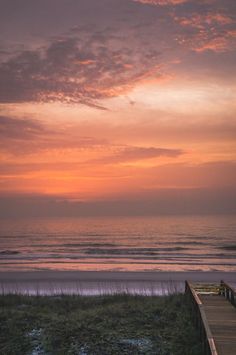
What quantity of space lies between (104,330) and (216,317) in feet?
13.4

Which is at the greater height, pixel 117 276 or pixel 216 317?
pixel 216 317

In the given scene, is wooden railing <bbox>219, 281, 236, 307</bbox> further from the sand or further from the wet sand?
the wet sand

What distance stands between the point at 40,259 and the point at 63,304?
35.5 metres

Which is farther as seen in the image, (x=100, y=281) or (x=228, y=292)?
(x=100, y=281)

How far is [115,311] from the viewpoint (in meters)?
17.5

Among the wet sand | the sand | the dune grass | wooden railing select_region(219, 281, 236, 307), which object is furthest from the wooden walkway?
the wet sand

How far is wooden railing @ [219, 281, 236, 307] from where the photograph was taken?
55.6 feet

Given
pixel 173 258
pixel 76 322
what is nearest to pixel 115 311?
pixel 76 322

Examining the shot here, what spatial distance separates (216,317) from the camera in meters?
14.7

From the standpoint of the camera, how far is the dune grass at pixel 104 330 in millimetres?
13039

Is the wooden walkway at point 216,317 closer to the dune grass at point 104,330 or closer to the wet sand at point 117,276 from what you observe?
the dune grass at point 104,330

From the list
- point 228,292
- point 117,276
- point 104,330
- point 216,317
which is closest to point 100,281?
point 117,276

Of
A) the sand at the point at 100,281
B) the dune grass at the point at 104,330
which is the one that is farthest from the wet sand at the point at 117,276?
the dune grass at the point at 104,330

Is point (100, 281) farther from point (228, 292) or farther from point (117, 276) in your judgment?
point (228, 292)
